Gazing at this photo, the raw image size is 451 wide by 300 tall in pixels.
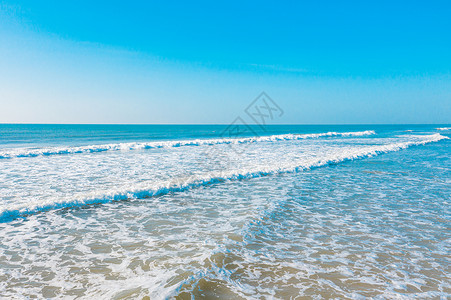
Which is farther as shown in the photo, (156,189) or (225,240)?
(156,189)

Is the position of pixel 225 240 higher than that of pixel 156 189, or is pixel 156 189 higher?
pixel 156 189

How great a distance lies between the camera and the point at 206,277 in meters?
3.62

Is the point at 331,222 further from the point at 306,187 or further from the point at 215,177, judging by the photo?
the point at 215,177

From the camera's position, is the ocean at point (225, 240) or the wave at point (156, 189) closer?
the ocean at point (225, 240)

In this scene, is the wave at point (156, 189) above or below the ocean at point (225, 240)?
above

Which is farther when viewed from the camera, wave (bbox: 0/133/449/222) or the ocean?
A: wave (bbox: 0/133/449/222)

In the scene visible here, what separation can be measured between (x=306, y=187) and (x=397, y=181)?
3.65 metres

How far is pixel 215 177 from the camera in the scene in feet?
34.9

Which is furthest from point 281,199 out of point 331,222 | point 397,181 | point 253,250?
point 397,181

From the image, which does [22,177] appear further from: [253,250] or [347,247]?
[347,247]

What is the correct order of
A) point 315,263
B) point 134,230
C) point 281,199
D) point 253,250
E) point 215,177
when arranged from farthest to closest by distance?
point 215,177 → point 281,199 → point 134,230 → point 253,250 → point 315,263

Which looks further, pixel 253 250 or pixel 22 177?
pixel 22 177

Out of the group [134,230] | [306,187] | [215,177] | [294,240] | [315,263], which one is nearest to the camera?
Answer: [315,263]

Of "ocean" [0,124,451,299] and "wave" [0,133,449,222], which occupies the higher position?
"wave" [0,133,449,222]
